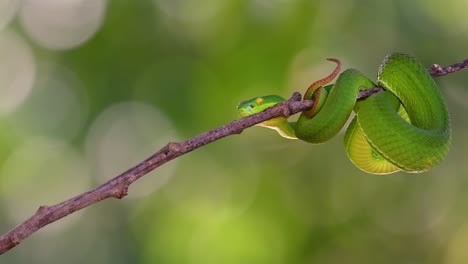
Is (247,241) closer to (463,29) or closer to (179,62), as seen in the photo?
(179,62)

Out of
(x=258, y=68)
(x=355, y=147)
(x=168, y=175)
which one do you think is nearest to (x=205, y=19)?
(x=258, y=68)

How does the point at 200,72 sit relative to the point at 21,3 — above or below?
below

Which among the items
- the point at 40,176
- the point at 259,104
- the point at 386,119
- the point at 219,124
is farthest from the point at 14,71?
the point at 386,119

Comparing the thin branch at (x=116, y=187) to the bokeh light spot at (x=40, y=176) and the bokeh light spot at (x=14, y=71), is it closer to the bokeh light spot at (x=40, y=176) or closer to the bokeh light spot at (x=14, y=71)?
the bokeh light spot at (x=40, y=176)

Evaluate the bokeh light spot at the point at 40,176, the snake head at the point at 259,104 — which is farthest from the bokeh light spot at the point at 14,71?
the snake head at the point at 259,104

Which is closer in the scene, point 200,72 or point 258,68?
point 258,68

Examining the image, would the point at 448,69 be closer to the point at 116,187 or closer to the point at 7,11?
the point at 116,187
